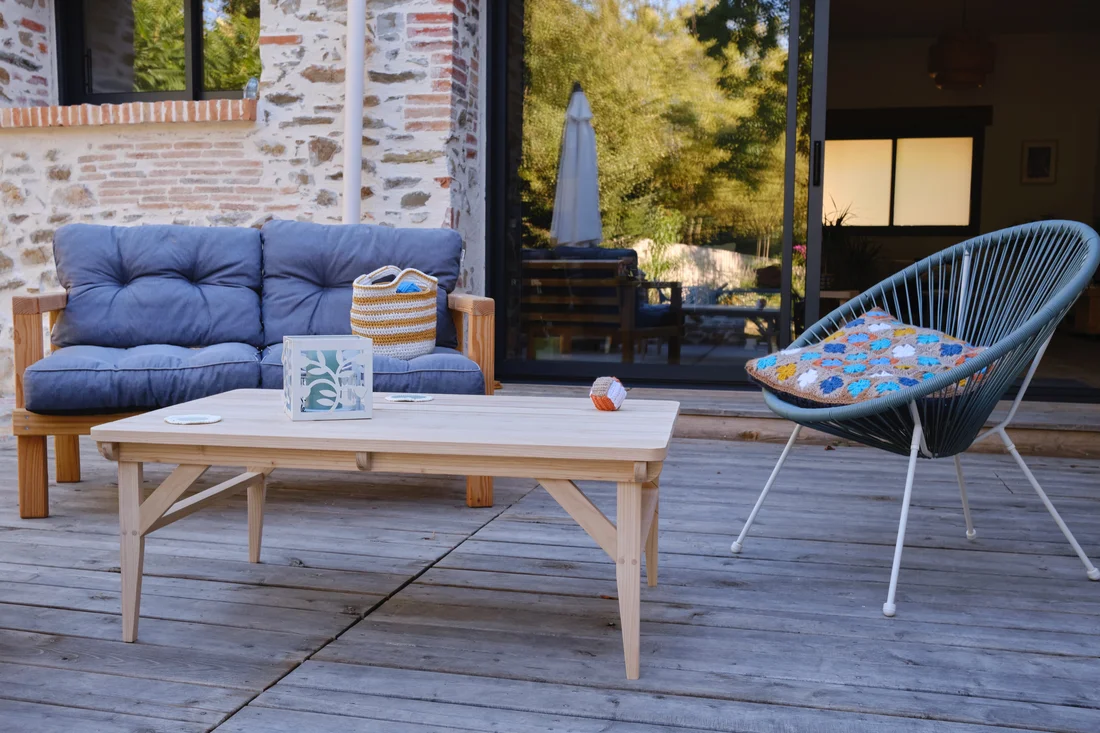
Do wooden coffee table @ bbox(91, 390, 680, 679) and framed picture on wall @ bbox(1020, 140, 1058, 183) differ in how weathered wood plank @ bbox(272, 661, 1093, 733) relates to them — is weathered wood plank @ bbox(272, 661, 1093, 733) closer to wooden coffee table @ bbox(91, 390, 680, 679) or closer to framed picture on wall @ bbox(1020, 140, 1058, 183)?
wooden coffee table @ bbox(91, 390, 680, 679)

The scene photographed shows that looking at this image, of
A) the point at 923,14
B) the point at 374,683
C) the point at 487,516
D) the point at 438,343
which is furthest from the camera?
the point at 923,14

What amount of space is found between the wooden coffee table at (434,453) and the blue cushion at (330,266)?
135 cm

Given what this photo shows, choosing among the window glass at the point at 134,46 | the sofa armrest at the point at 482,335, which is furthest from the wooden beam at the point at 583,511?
the window glass at the point at 134,46

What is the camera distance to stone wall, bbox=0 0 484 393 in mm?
4367

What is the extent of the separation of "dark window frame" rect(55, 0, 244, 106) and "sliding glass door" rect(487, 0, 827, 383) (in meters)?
1.55

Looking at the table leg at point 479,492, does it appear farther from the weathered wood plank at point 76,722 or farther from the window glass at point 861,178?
the window glass at point 861,178

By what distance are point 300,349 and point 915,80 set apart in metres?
8.84

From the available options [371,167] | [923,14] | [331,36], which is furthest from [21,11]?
[923,14]

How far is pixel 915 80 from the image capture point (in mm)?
9273

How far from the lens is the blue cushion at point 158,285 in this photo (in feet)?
10.5

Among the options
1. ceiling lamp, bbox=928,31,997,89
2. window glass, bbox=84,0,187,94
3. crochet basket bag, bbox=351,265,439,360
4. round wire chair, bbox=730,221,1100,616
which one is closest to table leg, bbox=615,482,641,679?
round wire chair, bbox=730,221,1100,616

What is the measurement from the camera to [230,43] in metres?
4.91

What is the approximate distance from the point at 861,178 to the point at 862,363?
25.2 feet

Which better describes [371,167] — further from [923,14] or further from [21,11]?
[923,14]
